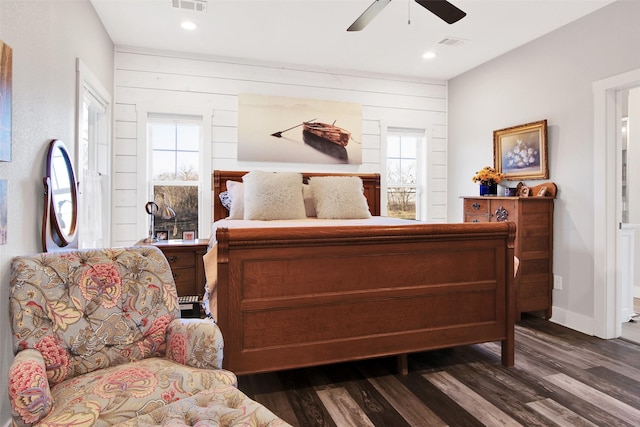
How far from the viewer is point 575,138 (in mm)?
3428

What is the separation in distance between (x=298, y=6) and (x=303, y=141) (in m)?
1.58

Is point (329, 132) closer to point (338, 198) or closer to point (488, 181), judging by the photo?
point (338, 198)

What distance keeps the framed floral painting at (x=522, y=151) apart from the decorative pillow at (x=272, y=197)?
223 cm

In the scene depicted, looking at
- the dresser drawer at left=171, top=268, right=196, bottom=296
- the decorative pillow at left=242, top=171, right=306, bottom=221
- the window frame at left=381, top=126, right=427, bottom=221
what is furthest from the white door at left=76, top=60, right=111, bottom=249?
the window frame at left=381, top=126, right=427, bottom=221

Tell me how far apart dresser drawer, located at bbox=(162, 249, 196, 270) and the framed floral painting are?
329 centimetres

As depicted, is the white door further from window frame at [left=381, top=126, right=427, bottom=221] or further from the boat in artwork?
window frame at [left=381, top=126, right=427, bottom=221]

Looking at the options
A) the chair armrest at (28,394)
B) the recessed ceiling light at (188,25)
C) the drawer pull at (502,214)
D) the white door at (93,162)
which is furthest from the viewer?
the drawer pull at (502,214)

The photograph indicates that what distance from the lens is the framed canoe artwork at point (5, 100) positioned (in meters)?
1.64

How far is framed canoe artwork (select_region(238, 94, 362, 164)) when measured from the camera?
14.1 ft

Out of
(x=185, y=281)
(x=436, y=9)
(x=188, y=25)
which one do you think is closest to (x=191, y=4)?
(x=188, y=25)

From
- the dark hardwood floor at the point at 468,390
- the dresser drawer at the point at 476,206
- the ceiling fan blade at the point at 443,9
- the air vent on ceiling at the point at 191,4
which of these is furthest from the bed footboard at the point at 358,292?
the air vent on ceiling at the point at 191,4

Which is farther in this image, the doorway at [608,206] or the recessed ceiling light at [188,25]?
the recessed ceiling light at [188,25]

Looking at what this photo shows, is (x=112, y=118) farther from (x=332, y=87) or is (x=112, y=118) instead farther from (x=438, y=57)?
(x=438, y=57)

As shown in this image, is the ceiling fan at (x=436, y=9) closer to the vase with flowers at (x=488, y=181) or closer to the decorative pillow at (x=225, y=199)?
the vase with flowers at (x=488, y=181)
